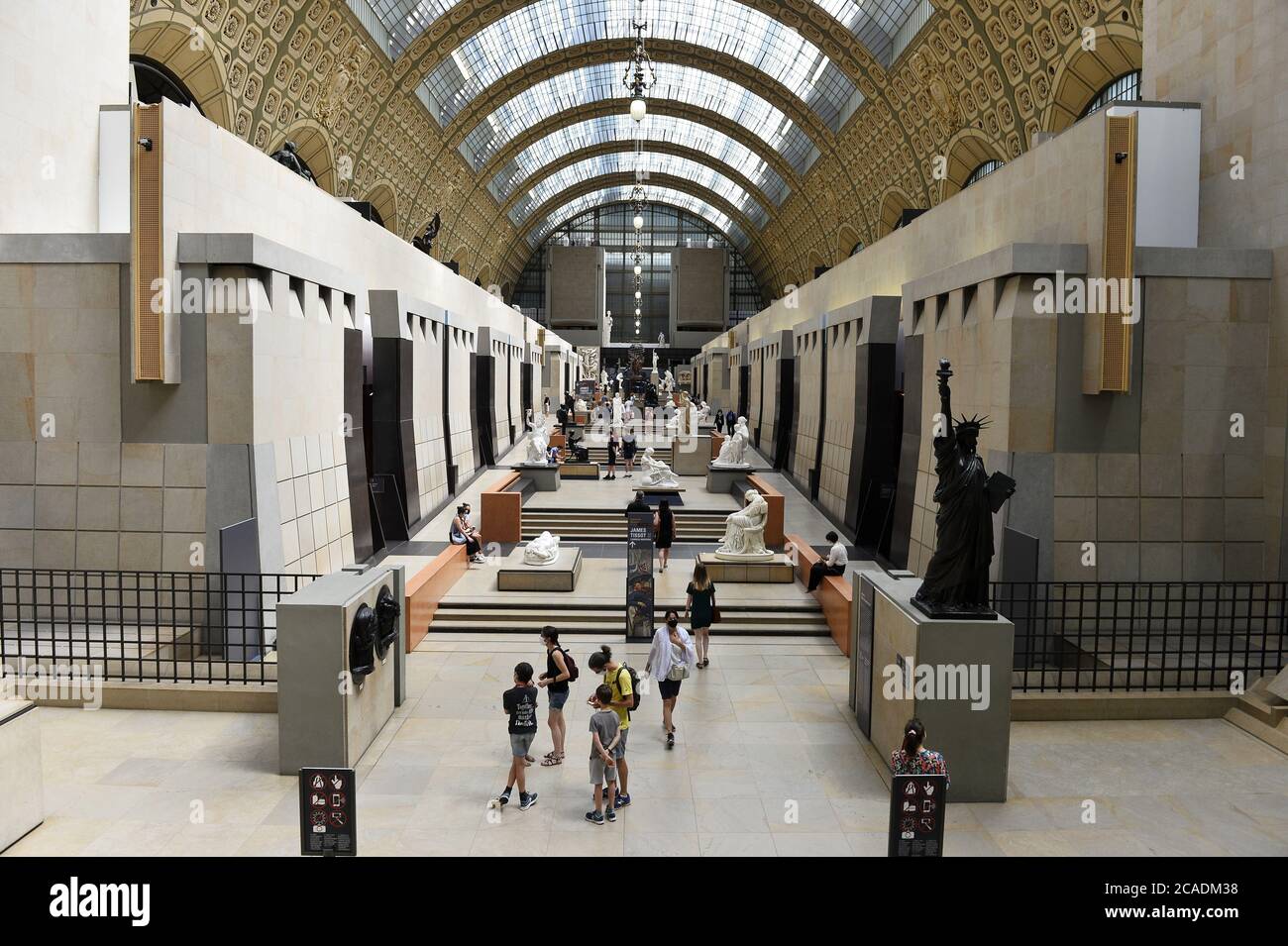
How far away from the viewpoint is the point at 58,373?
10.4 metres

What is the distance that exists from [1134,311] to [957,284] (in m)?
2.46

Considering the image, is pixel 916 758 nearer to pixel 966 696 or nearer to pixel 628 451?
pixel 966 696

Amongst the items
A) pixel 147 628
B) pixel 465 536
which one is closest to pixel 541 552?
pixel 465 536

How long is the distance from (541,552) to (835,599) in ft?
15.1

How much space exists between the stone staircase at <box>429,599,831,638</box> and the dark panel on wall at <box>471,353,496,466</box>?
13971 millimetres

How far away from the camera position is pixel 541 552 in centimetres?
1393

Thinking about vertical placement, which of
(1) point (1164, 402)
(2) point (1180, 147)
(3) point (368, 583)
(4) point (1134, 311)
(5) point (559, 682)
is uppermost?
(2) point (1180, 147)

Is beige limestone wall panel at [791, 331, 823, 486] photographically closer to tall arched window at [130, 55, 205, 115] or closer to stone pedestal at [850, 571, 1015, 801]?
stone pedestal at [850, 571, 1015, 801]

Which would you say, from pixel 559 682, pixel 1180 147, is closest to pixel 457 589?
pixel 559 682

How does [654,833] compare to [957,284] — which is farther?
[957,284]

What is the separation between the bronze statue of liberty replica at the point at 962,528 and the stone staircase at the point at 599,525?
11.0 m

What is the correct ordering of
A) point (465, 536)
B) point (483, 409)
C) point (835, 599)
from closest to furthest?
point (835, 599)
point (465, 536)
point (483, 409)

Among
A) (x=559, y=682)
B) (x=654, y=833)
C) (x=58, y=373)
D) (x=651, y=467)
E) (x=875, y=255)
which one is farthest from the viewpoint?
(x=651, y=467)

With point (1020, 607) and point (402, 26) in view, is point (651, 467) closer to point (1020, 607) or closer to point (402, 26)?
point (1020, 607)
